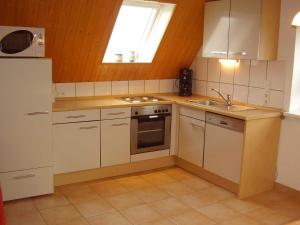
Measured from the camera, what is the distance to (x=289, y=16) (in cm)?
354

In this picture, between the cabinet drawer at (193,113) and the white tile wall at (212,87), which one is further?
the white tile wall at (212,87)

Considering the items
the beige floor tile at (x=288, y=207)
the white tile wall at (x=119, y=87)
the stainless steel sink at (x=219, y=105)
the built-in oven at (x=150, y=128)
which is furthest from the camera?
the white tile wall at (x=119, y=87)

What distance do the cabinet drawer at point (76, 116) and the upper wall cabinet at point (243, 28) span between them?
1.55 m

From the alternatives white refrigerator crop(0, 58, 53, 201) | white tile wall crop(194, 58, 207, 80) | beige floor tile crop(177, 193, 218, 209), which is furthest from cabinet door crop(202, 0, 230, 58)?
white refrigerator crop(0, 58, 53, 201)

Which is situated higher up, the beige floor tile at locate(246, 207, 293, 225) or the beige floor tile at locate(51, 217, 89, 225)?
the beige floor tile at locate(246, 207, 293, 225)

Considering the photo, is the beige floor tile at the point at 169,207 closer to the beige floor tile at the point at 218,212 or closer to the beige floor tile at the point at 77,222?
the beige floor tile at the point at 218,212

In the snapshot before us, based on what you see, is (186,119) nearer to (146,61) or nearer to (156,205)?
(146,61)

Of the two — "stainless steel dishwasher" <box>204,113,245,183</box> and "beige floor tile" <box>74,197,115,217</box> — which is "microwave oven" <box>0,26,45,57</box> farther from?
"stainless steel dishwasher" <box>204,113,245,183</box>

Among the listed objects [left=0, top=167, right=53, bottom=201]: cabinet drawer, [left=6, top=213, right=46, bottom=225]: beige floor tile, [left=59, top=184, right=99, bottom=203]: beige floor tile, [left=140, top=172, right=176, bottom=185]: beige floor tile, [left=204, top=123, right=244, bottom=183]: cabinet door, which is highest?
[left=204, top=123, right=244, bottom=183]: cabinet door

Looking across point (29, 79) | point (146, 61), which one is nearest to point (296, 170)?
point (146, 61)

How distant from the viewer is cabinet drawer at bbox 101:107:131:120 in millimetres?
3912

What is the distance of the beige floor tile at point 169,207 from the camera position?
10.8 feet

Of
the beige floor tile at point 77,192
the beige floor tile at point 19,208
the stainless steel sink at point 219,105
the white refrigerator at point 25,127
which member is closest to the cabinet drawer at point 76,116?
the white refrigerator at point 25,127

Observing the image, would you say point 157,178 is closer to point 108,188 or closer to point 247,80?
point 108,188
